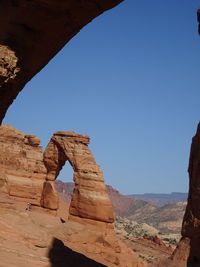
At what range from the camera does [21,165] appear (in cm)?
2986

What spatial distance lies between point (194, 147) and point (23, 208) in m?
13.3

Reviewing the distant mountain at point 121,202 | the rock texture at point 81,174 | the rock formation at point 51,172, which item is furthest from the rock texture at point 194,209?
the distant mountain at point 121,202

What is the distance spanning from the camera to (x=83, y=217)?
2681 cm

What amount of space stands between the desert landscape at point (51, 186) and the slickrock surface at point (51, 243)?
52 millimetres

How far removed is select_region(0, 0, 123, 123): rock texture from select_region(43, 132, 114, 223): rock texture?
20.1 metres

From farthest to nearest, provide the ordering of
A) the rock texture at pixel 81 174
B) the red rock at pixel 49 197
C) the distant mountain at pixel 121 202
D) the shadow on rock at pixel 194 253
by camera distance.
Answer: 1. the distant mountain at pixel 121 202
2. the red rock at pixel 49 197
3. the rock texture at pixel 81 174
4. the shadow on rock at pixel 194 253

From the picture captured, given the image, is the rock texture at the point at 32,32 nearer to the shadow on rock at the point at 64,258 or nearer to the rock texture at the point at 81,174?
the shadow on rock at the point at 64,258

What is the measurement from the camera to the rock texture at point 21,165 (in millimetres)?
29006

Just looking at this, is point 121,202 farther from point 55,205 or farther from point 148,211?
point 55,205

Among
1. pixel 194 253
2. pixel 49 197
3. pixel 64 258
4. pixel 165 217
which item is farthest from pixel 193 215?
pixel 165 217

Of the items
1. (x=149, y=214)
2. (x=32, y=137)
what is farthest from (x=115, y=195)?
(x=32, y=137)

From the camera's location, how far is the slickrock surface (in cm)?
1576

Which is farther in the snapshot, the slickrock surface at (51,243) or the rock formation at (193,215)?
the slickrock surface at (51,243)

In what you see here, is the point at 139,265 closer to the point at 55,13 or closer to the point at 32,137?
the point at 32,137
